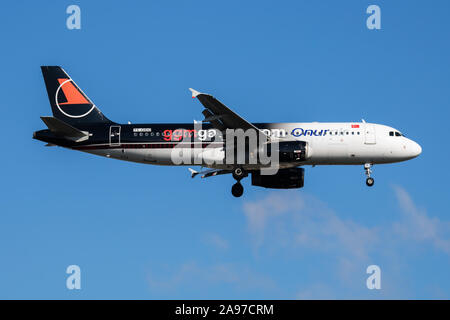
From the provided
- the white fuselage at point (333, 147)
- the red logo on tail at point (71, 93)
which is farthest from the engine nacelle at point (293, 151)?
the red logo on tail at point (71, 93)

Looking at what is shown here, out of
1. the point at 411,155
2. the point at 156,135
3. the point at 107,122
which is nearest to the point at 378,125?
the point at 411,155

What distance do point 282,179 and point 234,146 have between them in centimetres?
550

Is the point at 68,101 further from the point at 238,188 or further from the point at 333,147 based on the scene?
the point at 333,147

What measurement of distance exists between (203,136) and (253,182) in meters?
6.06

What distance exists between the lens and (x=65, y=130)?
6016 cm

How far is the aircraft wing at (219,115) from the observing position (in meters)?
55.5

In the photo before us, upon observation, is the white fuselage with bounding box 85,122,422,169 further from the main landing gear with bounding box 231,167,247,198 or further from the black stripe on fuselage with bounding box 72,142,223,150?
the main landing gear with bounding box 231,167,247,198

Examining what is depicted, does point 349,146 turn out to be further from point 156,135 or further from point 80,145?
point 80,145

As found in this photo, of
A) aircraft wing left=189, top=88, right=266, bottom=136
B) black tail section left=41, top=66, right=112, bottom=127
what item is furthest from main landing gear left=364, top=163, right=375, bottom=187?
black tail section left=41, top=66, right=112, bottom=127

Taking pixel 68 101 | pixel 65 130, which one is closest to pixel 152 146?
pixel 65 130
